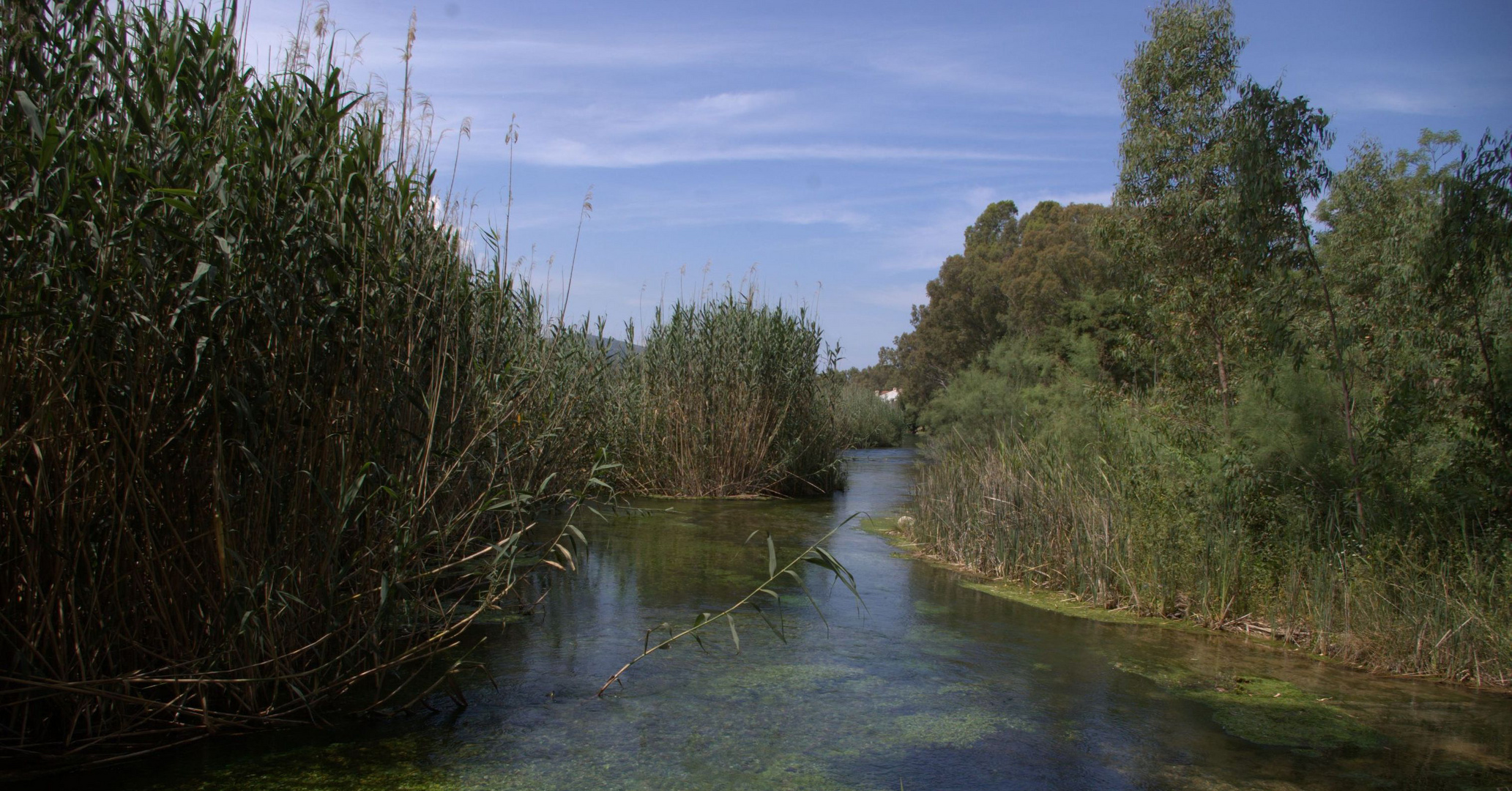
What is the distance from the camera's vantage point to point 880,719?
4.51 meters

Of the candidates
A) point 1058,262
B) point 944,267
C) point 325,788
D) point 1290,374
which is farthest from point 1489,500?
point 944,267

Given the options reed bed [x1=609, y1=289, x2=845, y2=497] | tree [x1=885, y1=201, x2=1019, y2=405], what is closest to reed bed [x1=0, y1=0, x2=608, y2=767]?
reed bed [x1=609, y1=289, x2=845, y2=497]

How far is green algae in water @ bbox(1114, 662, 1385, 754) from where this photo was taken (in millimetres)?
4324

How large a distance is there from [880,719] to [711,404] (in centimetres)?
862

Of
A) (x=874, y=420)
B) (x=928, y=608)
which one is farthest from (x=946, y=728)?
(x=874, y=420)

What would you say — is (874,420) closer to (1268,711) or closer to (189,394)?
(1268,711)

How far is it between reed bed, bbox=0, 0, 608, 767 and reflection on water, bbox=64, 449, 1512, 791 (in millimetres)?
403

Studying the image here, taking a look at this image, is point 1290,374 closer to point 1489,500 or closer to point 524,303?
point 1489,500

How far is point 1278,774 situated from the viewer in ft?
12.8

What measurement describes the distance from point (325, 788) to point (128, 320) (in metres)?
1.88

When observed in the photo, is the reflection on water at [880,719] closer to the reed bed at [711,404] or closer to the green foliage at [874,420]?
the reed bed at [711,404]

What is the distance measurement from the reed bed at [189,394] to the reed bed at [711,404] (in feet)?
27.8

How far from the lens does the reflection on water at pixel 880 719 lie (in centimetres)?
374

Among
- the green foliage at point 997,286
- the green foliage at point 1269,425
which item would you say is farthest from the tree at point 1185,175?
the green foliage at point 997,286
